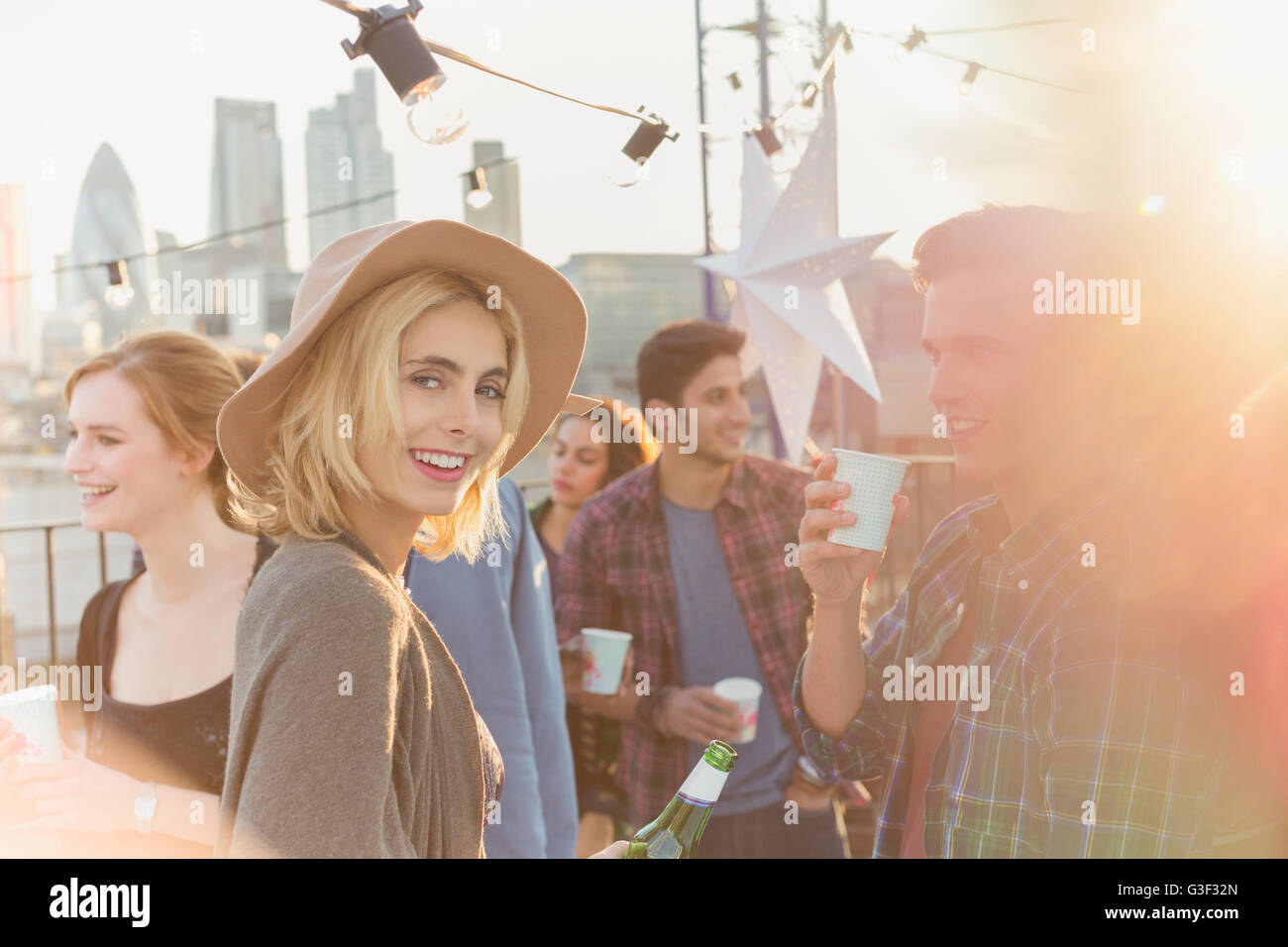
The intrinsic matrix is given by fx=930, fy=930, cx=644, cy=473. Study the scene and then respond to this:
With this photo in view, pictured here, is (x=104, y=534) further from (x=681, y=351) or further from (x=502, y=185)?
(x=502, y=185)

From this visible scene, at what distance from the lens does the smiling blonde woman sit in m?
0.98

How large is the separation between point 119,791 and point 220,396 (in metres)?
0.90

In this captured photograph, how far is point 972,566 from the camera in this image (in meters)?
1.50

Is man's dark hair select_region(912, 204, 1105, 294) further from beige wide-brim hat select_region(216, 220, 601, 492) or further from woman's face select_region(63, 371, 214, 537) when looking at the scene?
woman's face select_region(63, 371, 214, 537)

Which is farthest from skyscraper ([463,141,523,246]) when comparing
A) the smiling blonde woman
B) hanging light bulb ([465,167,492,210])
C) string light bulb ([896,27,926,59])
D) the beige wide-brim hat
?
the smiling blonde woman

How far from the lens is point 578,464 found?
3.67 m

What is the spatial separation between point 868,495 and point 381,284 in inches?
29.5

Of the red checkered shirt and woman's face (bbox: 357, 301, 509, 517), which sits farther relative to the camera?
the red checkered shirt

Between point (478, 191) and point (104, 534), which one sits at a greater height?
point (478, 191)

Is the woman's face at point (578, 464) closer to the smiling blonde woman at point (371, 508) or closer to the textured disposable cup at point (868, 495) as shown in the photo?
the smiling blonde woman at point (371, 508)

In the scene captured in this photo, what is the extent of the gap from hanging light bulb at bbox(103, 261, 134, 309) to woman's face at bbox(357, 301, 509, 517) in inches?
101

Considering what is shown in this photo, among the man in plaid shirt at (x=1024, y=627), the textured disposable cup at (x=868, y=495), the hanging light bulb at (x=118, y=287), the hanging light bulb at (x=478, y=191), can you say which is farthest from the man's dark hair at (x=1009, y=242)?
the hanging light bulb at (x=118, y=287)

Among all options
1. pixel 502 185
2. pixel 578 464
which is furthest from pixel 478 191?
pixel 502 185
